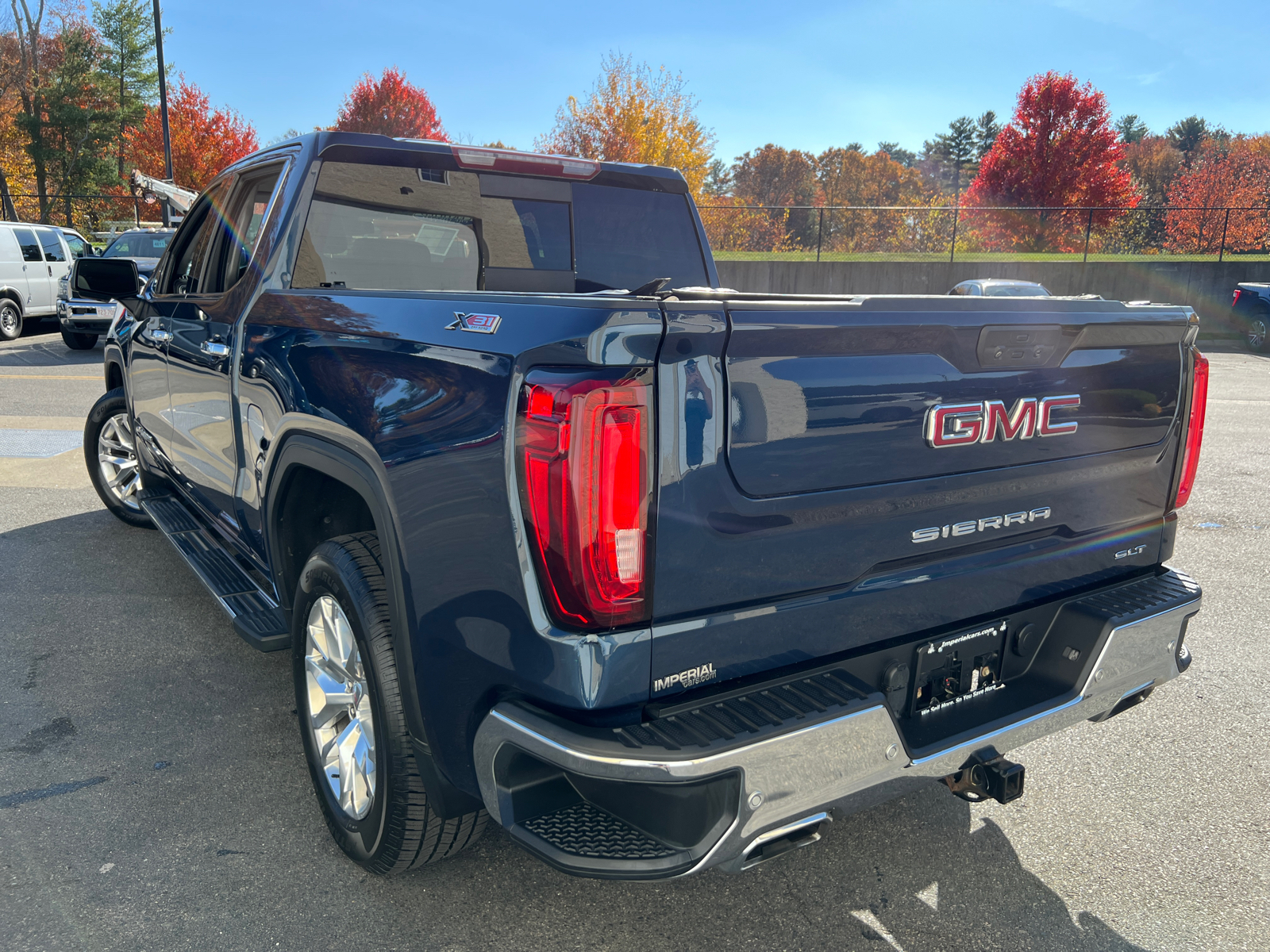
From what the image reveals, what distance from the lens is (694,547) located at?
1.82m

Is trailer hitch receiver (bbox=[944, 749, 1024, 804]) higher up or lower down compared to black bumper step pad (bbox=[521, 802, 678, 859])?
lower down

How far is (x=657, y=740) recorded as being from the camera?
176 cm

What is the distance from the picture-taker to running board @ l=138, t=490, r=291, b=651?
3.07 meters

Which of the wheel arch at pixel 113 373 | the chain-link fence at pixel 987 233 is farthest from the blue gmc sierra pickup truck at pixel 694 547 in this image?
the chain-link fence at pixel 987 233

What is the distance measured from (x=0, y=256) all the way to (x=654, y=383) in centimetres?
1898

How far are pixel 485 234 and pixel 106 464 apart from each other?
142 inches

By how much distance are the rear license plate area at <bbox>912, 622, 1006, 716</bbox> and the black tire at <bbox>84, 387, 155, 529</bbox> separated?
199 inches

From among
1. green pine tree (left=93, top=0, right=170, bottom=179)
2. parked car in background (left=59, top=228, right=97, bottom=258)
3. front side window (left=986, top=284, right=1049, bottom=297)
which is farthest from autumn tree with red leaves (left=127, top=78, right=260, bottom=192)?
front side window (left=986, top=284, right=1049, bottom=297)

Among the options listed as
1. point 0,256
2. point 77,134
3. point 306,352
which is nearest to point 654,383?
point 306,352

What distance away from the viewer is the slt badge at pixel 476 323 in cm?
191

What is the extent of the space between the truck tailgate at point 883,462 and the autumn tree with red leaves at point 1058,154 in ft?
109

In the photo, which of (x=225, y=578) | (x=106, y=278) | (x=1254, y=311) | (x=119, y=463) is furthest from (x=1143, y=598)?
(x=1254, y=311)

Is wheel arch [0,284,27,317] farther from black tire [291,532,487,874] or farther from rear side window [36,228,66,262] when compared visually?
black tire [291,532,487,874]

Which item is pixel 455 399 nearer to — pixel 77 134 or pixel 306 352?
pixel 306 352
